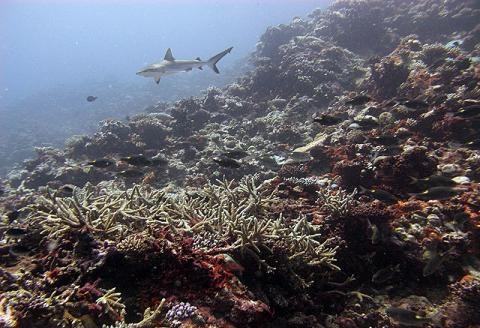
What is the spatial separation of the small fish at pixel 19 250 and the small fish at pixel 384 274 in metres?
4.59

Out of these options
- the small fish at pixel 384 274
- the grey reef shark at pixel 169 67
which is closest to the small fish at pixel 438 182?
the small fish at pixel 384 274

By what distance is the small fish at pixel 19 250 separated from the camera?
4281 mm

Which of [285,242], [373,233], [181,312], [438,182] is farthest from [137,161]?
[438,182]

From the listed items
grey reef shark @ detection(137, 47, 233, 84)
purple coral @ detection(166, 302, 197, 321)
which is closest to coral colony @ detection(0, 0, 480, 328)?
purple coral @ detection(166, 302, 197, 321)

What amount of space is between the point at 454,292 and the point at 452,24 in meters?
22.1

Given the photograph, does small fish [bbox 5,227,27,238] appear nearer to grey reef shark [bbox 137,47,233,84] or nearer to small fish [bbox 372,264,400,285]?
small fish [bbox 372,264,400,285]

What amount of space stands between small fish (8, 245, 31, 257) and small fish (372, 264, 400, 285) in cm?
459

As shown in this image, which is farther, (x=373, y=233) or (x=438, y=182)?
(x=438, y=182)

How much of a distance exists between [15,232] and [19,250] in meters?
0.57

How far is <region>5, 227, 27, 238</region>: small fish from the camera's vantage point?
187 inches

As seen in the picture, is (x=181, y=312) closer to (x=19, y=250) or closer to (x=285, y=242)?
(x=285, y=242)

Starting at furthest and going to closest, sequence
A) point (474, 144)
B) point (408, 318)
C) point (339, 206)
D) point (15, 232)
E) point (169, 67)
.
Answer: point (169, 67) → point (474, 144) → point (339, 206) → point (15, 232) → point (408, 318)

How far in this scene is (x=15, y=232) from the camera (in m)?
4.78

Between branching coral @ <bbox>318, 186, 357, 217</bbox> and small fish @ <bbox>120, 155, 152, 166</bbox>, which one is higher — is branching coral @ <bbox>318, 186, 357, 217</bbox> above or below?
below
